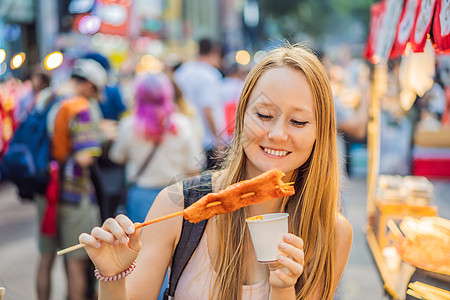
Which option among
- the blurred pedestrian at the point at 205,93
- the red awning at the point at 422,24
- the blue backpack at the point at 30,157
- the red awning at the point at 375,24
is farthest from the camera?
the blurred pedestrian at the point at 205,93

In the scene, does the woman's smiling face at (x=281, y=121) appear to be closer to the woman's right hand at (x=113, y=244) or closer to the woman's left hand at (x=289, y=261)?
the woman's left hand at (x=289, y=261)

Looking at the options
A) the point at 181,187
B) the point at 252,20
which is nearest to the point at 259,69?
the point at 181,187

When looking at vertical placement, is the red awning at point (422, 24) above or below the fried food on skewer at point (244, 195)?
above

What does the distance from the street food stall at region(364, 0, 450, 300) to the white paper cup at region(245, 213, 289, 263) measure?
109 centimetres

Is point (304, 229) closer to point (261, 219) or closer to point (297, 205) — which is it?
point (297, 205)

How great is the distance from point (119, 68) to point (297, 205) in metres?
18.2

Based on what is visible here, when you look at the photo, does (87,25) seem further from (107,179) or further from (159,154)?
(159,154)

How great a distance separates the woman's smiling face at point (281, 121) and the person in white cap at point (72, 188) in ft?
8.23

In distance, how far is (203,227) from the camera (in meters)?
1.79

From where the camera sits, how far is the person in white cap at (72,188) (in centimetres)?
388

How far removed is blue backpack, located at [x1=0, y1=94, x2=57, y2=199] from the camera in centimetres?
382

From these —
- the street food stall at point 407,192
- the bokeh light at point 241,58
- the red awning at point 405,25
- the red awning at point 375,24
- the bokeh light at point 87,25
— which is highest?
the bokeh light at point 87,25

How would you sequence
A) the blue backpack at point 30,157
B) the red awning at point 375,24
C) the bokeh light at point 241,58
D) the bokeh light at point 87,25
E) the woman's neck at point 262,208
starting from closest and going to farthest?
the woman's neck at point 262,208 → the blue backpack at point 30,157 → the red awning at point 375,24 → the bokeh light at point 87,25 → the bokeh light at point 241,58

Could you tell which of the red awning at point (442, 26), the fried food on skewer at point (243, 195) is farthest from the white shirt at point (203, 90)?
the fried food on skewer at point (243, 195)
